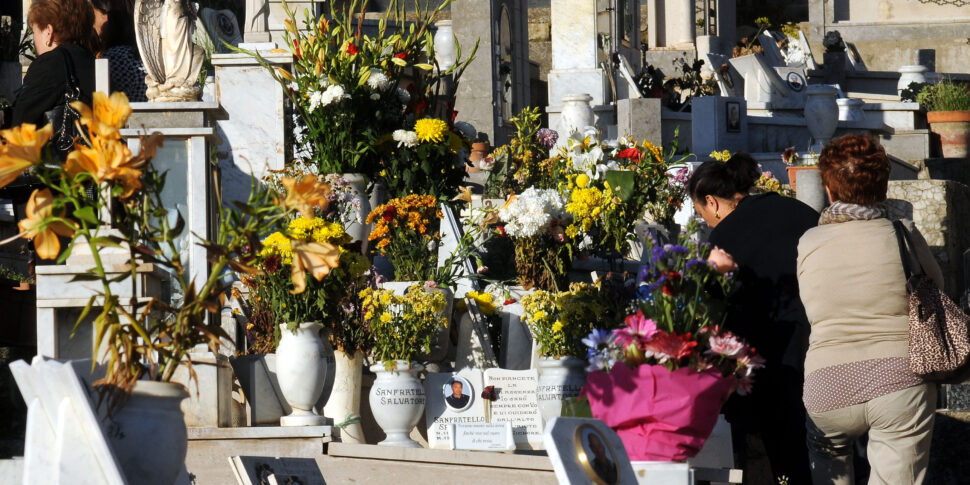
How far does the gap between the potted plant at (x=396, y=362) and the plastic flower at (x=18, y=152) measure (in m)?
2.56

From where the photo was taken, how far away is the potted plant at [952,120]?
13430mm

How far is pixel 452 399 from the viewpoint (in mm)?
5523

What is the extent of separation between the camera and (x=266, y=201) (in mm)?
3225

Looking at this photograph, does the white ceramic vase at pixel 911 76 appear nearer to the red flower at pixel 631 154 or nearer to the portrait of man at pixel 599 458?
the red flower at pixel 631 154

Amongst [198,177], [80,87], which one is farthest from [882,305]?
[80,87]

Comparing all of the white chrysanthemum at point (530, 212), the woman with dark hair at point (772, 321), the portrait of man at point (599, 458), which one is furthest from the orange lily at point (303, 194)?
the white chrysanthemum at point (530, 212)

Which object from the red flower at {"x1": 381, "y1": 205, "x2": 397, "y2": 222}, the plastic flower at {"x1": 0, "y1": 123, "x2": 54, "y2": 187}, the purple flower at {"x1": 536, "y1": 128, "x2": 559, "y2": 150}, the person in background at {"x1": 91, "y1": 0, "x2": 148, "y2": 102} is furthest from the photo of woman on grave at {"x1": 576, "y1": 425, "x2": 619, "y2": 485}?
the purple flower at {"x1": 536, "y1": 128, "x2": 559, "y2": 150}

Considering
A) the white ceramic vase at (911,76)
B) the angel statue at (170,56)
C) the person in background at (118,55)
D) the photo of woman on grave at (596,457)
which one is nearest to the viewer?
the photo of woman on grave at (596,457)

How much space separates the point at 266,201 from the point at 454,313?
3006 millimetres

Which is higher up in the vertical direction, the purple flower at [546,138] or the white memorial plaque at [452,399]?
the purple flower at [546,138]

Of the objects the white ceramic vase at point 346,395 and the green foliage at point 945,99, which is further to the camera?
the green foliage at point 945,99

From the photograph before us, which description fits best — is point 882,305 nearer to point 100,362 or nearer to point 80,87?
point 100,362

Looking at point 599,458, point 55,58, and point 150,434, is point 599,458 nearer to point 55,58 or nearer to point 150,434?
point 150,434

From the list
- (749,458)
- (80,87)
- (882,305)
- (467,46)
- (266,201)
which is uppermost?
(467,46)
